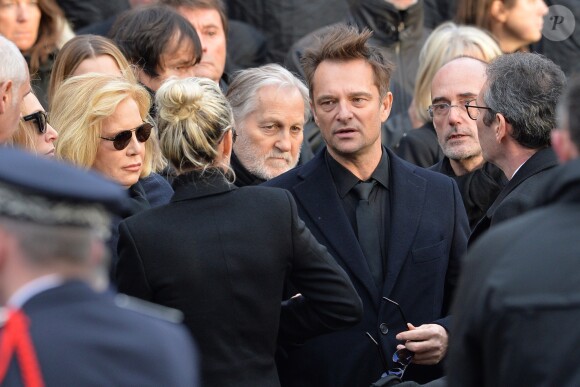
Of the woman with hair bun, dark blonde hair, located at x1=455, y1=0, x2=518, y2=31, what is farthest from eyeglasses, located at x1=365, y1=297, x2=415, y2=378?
dark blonde hair, located at x1=455, y1=0, x2=518, y2=31

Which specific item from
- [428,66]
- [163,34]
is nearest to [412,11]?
[428,66]

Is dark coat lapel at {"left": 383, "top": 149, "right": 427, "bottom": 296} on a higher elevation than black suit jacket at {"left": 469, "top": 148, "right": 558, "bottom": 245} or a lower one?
lower

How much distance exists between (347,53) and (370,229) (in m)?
0.93

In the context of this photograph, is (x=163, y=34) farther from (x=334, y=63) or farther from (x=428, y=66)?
(x=428, y=66)

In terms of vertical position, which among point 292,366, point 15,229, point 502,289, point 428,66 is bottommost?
point 292,366

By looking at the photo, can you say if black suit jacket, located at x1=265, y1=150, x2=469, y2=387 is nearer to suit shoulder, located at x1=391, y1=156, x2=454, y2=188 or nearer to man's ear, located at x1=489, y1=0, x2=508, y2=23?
suit shoulder, located at x1=391, y1=156, x2=454, y2=188

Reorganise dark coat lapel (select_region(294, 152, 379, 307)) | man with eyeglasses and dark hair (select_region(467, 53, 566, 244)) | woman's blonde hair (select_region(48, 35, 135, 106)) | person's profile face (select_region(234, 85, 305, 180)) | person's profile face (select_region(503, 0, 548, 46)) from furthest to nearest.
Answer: person's profile face (select_region(503, 0, 548, 46)) → person's profile face (select_region(234, 85, 305, 180)) → woman's blonde hair (select_region(48, 35, 135, 106)) → dark coat lapel (select_region(294, 152, 379, 307)) → man with eyeglasses and dark hair (select_region(467, 53, 566, 244))

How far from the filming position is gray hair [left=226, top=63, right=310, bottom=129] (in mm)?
6078

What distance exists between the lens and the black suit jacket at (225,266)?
3.91m

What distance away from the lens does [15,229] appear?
2348 millimetres

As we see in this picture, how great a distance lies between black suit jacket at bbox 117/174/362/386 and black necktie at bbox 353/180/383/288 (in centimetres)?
82

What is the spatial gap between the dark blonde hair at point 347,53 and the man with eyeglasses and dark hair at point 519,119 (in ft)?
2.01

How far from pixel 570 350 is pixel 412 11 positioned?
540cm

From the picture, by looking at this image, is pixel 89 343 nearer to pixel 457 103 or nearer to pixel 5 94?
pixel 5 94
